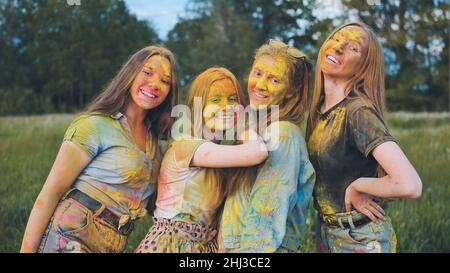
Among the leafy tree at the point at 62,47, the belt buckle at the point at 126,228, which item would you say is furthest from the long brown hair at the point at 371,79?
the belt buckle at the point at 126,228

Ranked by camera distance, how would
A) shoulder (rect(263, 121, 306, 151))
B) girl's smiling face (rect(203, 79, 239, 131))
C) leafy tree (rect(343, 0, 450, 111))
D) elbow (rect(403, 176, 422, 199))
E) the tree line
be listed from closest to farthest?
elbow (rect(403, 176, 422, 199)) → shoulder (rect(263, 121, 306, 151)) → girl's smiling face (rect(203, 79, 239, 131)) → the tree line → leafy tree (rect(343, 0, 450, 111))

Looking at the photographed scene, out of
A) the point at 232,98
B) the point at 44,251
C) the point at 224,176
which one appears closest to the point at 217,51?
the point at 232,98

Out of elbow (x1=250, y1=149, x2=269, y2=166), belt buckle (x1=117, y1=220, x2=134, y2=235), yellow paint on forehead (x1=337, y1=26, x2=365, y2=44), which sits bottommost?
belt buckle (x1=117, y1=220, x2=134, y2=235)

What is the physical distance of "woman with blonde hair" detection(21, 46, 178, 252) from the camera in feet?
8.89

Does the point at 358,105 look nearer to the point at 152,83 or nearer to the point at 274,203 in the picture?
the point at 274,203

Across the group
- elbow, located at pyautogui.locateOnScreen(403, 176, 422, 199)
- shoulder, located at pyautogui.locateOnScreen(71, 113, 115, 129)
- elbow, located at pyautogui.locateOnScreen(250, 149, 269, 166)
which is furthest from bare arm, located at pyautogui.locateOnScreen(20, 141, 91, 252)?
elbow, located at pyautogui.locateOnScreen(403, 176, 422, 199)

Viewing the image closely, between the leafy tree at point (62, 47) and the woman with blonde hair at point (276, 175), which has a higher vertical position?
the leafy tree at point (62, 47)

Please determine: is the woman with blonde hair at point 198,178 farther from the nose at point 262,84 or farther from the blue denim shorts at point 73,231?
the blue denim shorts at point 73,231

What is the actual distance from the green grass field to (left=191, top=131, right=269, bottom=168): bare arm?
0.60m

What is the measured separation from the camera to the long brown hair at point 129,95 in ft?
9.16

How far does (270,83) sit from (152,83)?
56cm

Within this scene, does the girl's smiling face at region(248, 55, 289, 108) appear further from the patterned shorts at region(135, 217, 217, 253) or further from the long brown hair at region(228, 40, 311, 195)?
the patterned shorts at region(135, 217, 217, 253)

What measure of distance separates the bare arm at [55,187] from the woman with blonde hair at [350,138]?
3.64 feet
